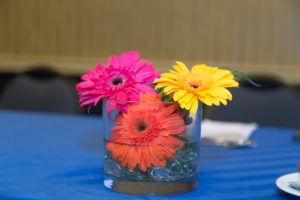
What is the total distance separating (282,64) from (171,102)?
3.14m

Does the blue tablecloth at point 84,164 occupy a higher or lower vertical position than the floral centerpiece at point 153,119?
lower

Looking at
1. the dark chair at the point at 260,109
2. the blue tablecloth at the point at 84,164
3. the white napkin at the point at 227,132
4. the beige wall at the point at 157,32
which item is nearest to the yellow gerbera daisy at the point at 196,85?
the blue tablecloth at the point at 84,164

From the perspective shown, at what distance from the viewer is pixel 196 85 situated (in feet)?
3.88

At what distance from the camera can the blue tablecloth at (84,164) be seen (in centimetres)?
121

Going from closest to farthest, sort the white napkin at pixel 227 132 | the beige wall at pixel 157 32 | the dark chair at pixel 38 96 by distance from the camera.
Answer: the white napkin at pixel 227 132, the dark chair at pixel 38 96, the beige wall at pixel 157 32

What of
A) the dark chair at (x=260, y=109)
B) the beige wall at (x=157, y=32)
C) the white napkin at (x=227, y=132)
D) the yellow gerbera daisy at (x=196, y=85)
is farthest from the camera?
the beige wall at (x=157, y=32)

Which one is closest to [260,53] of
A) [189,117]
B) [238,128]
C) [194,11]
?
[194,11]

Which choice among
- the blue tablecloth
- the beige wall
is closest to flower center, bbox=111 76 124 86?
the blue tablecloth

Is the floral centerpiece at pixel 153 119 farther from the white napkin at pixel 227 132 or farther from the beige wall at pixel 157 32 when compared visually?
the beige wall at pixel 157 32

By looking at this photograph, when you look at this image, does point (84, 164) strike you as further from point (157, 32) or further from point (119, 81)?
point (157, 32)

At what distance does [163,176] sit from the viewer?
119cm

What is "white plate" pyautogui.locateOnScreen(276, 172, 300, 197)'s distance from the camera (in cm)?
116

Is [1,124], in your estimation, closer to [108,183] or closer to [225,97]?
[108,183]

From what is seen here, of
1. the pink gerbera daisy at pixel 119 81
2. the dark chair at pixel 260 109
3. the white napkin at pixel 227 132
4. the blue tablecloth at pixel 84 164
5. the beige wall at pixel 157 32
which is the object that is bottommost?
the blue tablecloth at pixel 84 164
